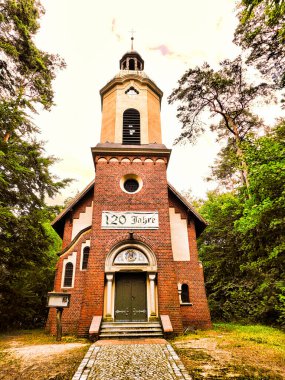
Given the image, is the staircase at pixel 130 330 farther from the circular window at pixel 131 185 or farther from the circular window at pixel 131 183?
the circular window at pixel 131 185

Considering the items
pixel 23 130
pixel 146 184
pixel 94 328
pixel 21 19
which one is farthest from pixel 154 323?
pixel 21 19

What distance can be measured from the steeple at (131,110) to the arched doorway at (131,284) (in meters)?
6.05

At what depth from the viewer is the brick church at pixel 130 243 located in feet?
34.7

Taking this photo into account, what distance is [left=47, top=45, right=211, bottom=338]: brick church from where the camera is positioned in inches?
416

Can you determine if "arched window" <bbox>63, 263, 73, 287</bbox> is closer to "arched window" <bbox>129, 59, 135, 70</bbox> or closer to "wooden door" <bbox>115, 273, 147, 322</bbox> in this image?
Answer: "wooden door" <bbox>115, 273, 147, 322</bbox>

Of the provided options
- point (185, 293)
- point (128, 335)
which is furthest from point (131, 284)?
point (185, 293)

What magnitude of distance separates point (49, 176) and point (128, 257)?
6542 millimetres

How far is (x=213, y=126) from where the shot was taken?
19.5 metres

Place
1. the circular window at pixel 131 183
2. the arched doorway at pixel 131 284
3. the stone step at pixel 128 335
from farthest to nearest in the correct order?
the circular window at pixel 131 183 → the arched doorway at pixel 131 284 → the stone step at pixel 128 335

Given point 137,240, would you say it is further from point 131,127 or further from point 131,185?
point 131,127

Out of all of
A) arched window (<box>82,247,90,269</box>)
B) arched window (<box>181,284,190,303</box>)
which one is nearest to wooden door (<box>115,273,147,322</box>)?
arched window (<box>82,247,90,269</box>)

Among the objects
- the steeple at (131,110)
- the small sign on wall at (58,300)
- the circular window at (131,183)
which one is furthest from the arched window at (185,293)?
the steeple at (131,110)

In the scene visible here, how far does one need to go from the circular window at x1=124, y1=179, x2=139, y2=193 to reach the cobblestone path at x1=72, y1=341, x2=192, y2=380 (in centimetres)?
699

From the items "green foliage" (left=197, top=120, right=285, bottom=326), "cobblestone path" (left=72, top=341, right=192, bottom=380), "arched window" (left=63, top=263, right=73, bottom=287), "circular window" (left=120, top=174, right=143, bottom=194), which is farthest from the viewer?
"circular window" (left=120, top=174, right=143, bottom=194)
